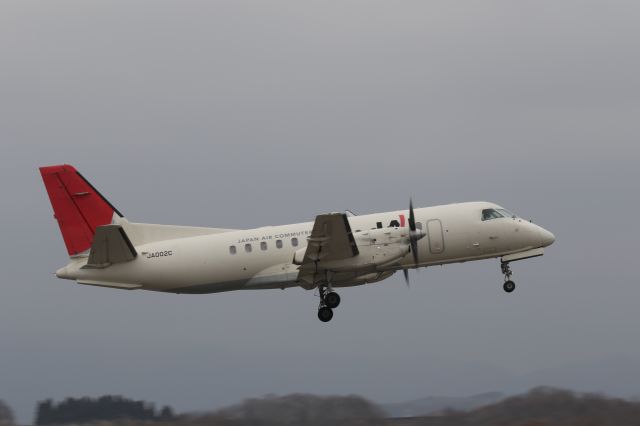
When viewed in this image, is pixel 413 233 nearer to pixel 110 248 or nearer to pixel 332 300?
pixel 332 300

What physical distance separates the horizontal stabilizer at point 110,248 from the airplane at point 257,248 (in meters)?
0.03

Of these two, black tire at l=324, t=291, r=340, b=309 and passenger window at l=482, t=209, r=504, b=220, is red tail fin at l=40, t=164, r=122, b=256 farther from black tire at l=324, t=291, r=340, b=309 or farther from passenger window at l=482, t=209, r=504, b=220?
passenger window at l=482, t=209, r=504, b=220

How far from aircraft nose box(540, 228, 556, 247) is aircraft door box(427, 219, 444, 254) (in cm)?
359

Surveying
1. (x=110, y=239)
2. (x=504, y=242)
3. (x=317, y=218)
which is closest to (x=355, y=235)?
(x=317, y=218)

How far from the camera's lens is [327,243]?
32.1m

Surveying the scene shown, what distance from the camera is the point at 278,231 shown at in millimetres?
33562

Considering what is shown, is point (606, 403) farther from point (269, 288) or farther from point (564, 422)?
point (269, 288)

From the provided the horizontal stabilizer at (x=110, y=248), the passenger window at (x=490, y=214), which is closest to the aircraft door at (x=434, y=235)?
the passenger window at (x=490, y=214)

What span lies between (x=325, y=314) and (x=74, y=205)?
828 cm

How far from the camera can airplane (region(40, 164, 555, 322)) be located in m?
32.7

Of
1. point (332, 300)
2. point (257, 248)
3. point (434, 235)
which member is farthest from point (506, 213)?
point (257, 248)

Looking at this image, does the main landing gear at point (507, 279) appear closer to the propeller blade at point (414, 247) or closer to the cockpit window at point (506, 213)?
the cockpit window at point (506, 213)

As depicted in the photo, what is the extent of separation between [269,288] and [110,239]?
16.1ft

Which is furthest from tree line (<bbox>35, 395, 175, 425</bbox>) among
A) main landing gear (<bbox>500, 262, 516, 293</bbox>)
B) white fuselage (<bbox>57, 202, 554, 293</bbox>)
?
main landing gear (<bbox>500, 262, 516, 293</bbox>)
